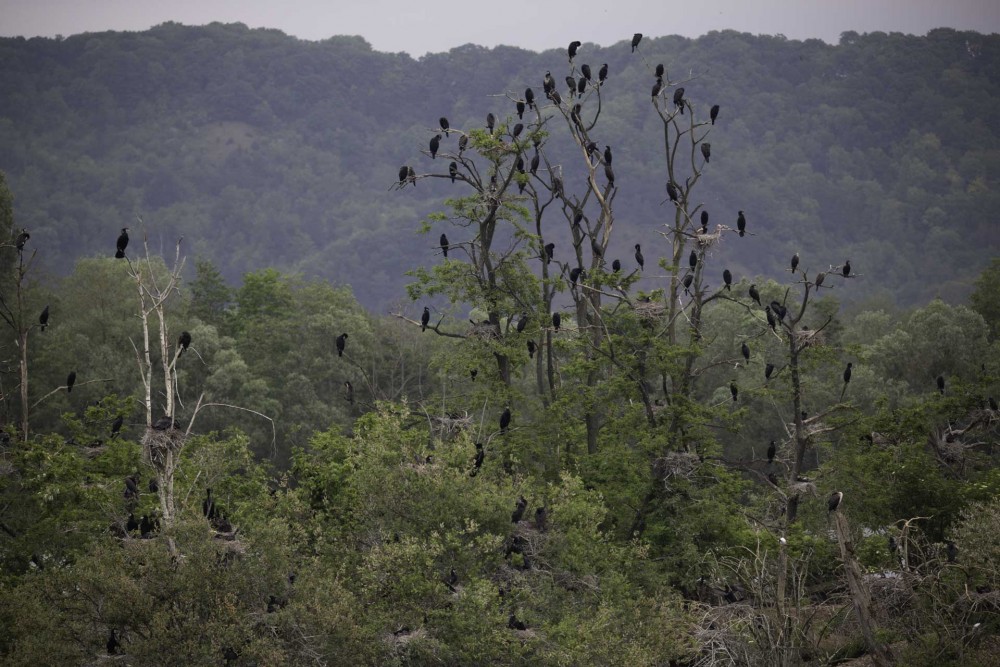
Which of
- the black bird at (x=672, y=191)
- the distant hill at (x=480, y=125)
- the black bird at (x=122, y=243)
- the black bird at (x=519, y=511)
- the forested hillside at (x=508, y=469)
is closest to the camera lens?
the forested hillside at (x=508, y=469)

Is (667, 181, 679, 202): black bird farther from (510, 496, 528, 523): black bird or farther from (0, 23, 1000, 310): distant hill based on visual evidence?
(0, 23, 1000, 310): distant hill

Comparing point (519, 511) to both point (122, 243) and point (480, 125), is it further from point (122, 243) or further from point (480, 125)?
point (480, 125)

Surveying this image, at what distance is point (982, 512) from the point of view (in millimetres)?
19172

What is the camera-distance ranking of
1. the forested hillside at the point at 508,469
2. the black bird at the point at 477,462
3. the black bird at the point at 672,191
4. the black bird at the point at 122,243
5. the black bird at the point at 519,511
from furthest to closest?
the black bird at the point at 672,191
the black bird at the point at 122,243
the black bird at the point at 477,462
the black bird at the point at 519,511
the forested hillside at the point at 508,469

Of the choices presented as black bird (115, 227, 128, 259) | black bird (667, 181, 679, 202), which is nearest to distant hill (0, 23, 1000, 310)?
black bird (667, 181, 679, 202)

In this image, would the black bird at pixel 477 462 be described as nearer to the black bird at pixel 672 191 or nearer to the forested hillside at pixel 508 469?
the forested hillside at pixel 508 469

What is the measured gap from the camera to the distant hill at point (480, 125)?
142 meters

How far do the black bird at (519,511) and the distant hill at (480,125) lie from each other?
330 feet

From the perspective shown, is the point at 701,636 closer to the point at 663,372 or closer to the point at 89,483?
the point at 663,372

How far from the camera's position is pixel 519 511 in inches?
715

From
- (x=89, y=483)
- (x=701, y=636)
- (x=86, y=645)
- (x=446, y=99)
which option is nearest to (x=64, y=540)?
(x=89, y=483)

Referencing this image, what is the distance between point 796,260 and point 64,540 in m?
14.9

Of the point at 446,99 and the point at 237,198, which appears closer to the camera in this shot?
the point at 237,198

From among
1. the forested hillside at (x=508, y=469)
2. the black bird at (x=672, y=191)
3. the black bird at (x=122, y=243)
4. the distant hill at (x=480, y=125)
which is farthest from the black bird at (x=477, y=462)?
the distant hill at (x=480, y=125)
